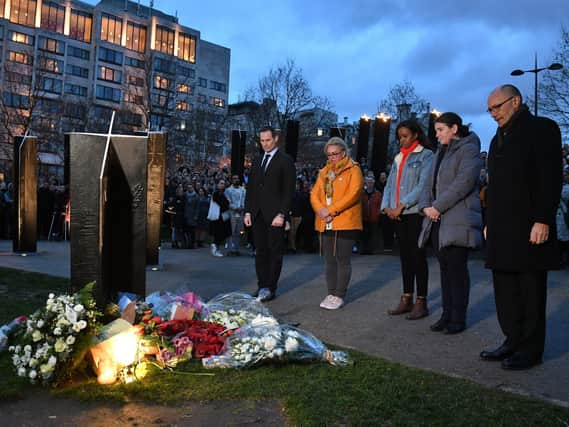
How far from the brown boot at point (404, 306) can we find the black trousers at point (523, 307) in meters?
1.84

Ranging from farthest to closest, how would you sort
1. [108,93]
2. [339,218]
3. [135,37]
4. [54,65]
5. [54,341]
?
1. [135,37]
2. [108,93]
3. [54,65]
4. [339,218]
5. [54,341]

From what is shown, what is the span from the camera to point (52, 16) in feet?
275

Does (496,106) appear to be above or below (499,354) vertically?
above

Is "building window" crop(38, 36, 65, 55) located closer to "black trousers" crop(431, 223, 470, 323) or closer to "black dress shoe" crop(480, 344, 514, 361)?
"black trousers" crop(431, 223, 470, 323)

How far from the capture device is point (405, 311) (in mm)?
6449

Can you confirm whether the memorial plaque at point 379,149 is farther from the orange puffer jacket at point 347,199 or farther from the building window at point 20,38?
the building window at point 20,38

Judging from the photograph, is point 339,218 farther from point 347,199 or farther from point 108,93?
point 108,93

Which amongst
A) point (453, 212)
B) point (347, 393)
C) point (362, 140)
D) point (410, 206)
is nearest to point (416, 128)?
point (410, 206)

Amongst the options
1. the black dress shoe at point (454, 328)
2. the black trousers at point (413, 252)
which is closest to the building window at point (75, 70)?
the black trousers at point (413, 252)

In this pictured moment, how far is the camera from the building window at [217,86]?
346ft

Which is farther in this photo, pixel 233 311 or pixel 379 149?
pixel 379 149

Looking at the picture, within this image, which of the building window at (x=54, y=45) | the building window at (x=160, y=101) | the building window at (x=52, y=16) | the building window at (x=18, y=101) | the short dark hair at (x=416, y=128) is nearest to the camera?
the short dark hair at (x=416, y=128)

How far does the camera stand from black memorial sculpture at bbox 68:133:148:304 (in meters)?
5.00

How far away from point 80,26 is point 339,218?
90.8 metres
